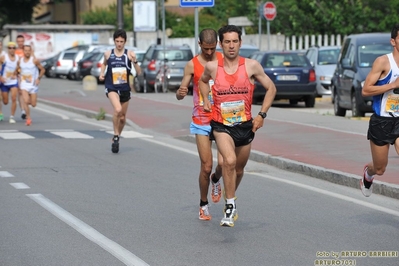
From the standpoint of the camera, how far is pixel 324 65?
30625 millimetres

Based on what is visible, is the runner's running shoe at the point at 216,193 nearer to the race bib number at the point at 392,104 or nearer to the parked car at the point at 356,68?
the race bib number at the point at 392,104

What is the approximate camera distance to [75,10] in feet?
293

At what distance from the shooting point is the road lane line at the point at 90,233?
762cm

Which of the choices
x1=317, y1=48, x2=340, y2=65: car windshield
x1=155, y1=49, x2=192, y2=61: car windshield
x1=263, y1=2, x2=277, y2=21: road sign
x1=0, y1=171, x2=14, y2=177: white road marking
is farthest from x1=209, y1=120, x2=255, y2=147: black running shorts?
x1=155, y1=49, x2=192, y2=61: car windshield

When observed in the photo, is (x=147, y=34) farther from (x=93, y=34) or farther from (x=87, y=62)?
(x=87, y=62)

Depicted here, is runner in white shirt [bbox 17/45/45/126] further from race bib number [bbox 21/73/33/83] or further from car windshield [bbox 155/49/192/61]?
car windshield [bbox 155/49/192/61]

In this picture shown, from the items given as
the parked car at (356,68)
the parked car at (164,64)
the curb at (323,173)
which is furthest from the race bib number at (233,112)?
the parked car at (164,64)

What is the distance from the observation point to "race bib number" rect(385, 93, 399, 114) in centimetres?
886

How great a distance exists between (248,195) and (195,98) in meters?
2.02

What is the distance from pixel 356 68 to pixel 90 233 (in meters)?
13.6

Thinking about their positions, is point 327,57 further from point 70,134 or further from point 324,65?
point 70,134

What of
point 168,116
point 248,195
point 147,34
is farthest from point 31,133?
point 147,34

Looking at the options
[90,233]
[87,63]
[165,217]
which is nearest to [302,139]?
[165,217]

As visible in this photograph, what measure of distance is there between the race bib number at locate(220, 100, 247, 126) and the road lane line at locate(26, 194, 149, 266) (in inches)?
58.3
